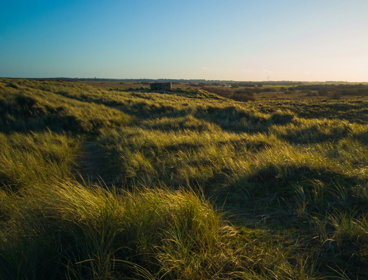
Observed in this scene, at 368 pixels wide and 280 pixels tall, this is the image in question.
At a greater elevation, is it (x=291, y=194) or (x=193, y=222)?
(x=193, y=222)

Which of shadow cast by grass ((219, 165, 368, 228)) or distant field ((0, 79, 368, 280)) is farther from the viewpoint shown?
shadow cast by grass ((219, 165, 368, 228))

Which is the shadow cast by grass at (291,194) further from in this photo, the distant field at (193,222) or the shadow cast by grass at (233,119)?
the shadow cast by grass at (233,119)

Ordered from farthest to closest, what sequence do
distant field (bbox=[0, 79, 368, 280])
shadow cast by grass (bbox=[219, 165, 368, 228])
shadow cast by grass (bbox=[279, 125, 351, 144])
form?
shadow cast by grass (bbox=[279, 125, 351, 144]) → shadow cast by grass (bbox=[219, 165, 368, 228]) → distant field (bbox=[0, 79, 368, 280])

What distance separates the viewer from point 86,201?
238 cm

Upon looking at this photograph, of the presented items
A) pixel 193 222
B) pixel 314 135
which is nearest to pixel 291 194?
pixel 193 222

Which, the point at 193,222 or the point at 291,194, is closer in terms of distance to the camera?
the point at 193,222

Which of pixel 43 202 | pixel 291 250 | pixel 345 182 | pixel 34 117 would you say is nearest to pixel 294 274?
pixel 291 250

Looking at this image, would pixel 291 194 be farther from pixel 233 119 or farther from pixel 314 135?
pixel 233 119

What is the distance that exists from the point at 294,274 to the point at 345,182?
2487mm

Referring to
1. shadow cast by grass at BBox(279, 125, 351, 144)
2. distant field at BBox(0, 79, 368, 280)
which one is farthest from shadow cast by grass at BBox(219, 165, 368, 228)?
shadow cast by grass at BBox(279, 125, 351, 144)

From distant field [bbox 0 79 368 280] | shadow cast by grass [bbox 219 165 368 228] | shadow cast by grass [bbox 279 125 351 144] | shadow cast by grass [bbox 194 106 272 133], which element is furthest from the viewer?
shadow cast by grass [bbox 194 106 272 133]

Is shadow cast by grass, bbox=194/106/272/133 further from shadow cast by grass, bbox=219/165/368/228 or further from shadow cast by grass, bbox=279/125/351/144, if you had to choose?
shadow cast by grass, bbox=219/165/368/228

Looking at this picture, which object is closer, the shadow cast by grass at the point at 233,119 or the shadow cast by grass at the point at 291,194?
the shadow cast by grass at the point at 291,194

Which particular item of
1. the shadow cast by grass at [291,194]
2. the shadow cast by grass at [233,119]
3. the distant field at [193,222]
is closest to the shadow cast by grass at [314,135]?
the shadow cast by grass at [233,119]
